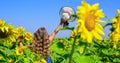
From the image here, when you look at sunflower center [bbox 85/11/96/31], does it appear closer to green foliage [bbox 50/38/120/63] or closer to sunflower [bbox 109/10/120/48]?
green foliage [bbox 50/38/120/63]

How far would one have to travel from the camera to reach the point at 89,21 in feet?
9.32

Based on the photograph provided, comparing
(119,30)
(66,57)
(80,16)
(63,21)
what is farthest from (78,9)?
(66,57)

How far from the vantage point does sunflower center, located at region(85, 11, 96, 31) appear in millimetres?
2794

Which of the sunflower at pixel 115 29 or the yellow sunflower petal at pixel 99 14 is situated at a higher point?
the yellow sunflower petal at pixel 99 14

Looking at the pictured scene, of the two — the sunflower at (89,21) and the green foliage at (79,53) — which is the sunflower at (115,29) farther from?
the sunflower at (89,21)

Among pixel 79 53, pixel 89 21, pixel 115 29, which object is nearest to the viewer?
pixel 89 21

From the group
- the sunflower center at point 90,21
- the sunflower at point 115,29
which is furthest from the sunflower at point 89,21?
the sunflower at point 115,29

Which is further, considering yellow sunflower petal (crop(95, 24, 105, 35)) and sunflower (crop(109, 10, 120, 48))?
sunflower (crop(109, 10, 120, 48))

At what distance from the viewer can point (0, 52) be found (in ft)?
12.8

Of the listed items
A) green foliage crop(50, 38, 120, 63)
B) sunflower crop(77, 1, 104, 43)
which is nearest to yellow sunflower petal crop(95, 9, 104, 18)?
sunflower crop(77, 1, 104, 43)

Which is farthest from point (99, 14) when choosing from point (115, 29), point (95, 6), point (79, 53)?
point (79, 53)

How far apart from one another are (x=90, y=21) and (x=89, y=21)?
2cm

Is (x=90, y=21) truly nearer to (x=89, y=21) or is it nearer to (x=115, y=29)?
(x=89, y=21)

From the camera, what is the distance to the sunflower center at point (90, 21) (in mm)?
2794
